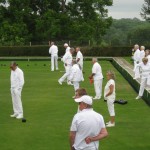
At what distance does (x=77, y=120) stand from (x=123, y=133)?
6174mm

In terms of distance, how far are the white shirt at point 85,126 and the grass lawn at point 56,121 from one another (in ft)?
14.4

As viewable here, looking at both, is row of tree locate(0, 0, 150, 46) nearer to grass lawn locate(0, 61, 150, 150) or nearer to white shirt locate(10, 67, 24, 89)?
grass lawn locate(0, 61, 150, 150)

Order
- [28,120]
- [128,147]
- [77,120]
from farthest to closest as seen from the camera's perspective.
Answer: [28,120]
[128,147]
[77,120]

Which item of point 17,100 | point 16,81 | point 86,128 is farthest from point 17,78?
point 86,128

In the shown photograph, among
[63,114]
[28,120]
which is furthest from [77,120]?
[63,114]

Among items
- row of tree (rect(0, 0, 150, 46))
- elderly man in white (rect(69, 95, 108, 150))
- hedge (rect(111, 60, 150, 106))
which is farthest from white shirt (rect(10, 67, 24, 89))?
row of tree (rect(0, 0, 150, 46))

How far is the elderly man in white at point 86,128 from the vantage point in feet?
25.0

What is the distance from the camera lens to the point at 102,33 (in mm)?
60656

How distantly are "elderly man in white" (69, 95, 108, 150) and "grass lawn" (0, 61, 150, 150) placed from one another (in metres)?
4.37

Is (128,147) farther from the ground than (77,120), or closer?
closer

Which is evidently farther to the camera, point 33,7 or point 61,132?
point 33,7

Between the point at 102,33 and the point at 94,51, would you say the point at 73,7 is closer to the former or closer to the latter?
the point at 102,33

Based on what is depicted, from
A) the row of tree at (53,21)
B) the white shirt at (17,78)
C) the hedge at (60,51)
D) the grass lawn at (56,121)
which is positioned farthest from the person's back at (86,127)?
the row of tree at (53,21)

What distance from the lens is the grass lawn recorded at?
41.0ft
